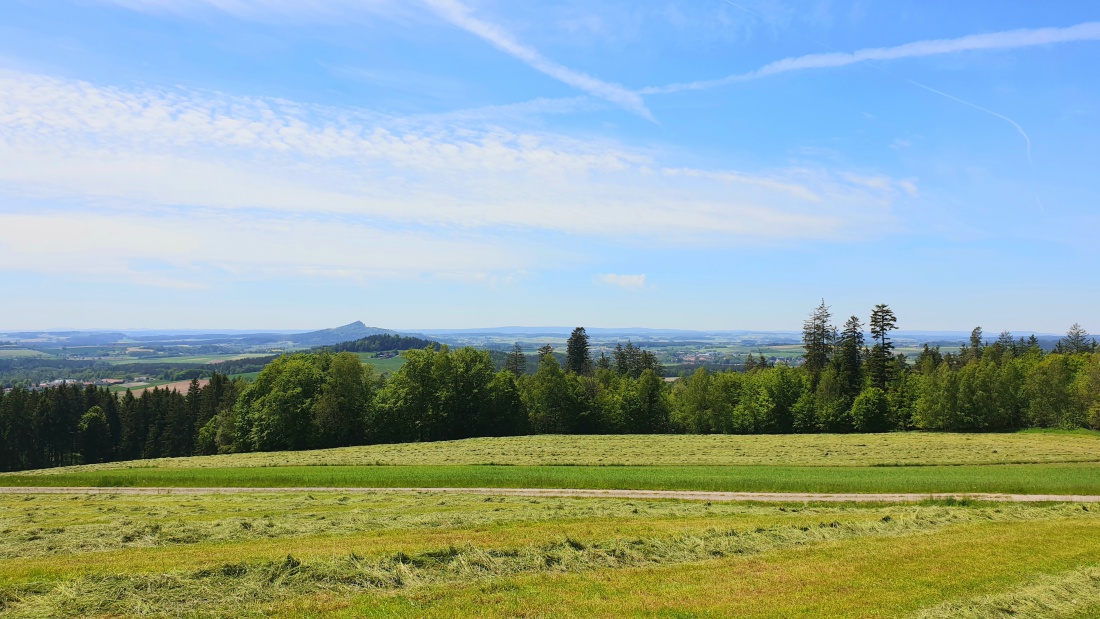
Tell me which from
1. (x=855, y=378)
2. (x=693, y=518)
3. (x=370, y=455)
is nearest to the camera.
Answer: (x=693, y=518)

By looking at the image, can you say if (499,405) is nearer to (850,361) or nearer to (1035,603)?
(850,361)

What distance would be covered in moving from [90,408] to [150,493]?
2695 inches

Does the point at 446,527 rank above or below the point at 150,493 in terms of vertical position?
above

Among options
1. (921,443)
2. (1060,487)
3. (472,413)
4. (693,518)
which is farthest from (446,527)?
(472,413)

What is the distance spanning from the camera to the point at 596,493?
99.4ft

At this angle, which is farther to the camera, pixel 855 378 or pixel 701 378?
A: pixel 701 378

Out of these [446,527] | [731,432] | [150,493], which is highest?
[446,527]

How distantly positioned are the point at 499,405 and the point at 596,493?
5152cm

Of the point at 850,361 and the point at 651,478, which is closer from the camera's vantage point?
Answer: the point at 651,478

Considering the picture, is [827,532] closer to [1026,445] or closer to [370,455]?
[370,455]

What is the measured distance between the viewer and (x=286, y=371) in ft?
246

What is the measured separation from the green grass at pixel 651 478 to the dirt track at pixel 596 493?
129cm

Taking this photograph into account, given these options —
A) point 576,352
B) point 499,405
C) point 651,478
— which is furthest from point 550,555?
point 576,352

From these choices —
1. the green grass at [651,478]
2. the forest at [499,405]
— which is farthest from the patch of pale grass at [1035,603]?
the forest at [499,405]
